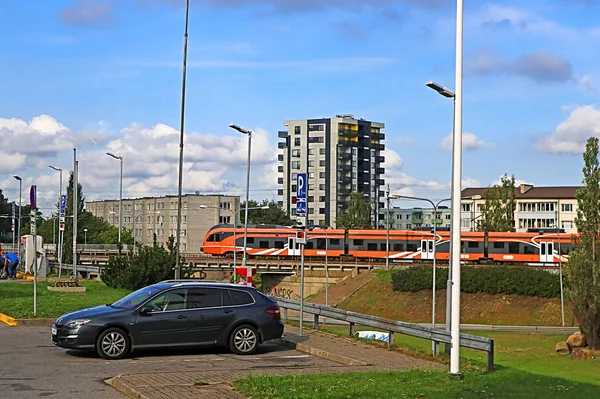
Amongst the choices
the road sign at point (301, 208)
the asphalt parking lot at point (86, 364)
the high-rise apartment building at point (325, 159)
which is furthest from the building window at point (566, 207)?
the asphalt parking lot at point (86, 364)

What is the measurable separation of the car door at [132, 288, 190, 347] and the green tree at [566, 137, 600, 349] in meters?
23.2

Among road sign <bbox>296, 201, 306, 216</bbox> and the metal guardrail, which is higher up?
road sign <bbox>296, 201, 306, 216</bbox>

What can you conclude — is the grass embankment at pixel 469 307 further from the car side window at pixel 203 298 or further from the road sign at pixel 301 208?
the car side window at pixel 203 298

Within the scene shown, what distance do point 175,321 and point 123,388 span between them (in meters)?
4.08

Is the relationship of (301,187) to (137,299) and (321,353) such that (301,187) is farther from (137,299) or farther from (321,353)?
(137,299)

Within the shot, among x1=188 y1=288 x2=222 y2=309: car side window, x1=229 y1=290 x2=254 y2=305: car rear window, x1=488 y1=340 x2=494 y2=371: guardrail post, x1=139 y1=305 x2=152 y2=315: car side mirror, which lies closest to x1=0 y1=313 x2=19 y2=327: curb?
x1=139 y1=305 x2=152 y2=315: car side mirror

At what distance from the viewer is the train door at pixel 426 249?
76.5 m

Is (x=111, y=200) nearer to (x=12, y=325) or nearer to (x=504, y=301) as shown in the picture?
(x=504, y=301)

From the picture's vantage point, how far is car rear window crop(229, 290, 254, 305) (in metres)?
16.7

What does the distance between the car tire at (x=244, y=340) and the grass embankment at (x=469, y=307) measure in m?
43.8

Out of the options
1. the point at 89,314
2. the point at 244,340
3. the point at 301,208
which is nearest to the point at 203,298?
the point at 244,340

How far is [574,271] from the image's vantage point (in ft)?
115

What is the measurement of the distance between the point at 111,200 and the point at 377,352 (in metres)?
164

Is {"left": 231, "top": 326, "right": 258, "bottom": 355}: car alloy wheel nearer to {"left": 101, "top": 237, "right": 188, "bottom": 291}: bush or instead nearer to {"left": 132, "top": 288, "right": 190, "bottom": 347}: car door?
{"left": 132, "top": 288, "right": 190, "bottom": 347}: car door
